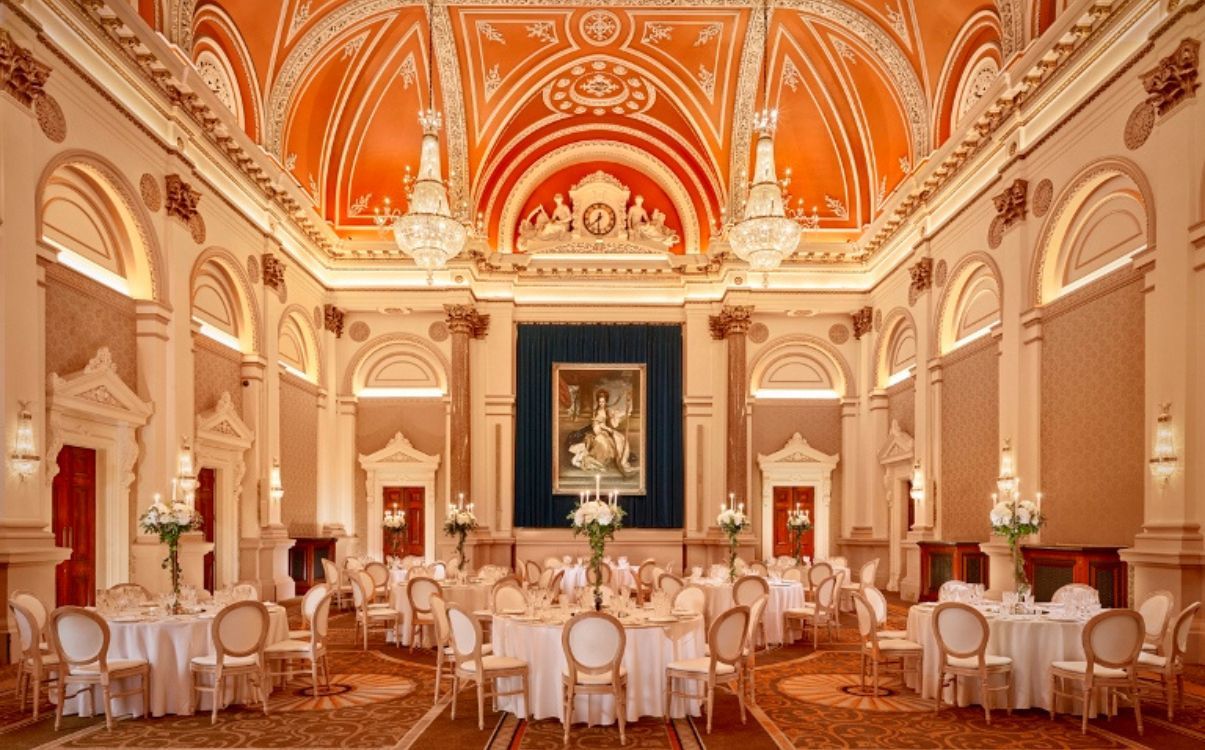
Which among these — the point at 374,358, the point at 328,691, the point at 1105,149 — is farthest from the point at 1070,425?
the point at 374,358

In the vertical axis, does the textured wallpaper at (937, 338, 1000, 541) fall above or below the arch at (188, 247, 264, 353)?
below

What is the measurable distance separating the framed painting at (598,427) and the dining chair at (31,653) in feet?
43.9

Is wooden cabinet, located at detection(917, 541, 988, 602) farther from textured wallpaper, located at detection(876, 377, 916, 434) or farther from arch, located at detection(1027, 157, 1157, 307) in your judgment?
arch, located at detection(1027, 157, 1157, 307)

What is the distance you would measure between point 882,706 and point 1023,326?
631cm

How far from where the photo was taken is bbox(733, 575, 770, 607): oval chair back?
442 inches

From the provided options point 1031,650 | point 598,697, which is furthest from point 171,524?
point 1031,650

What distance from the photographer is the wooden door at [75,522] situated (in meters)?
10.7

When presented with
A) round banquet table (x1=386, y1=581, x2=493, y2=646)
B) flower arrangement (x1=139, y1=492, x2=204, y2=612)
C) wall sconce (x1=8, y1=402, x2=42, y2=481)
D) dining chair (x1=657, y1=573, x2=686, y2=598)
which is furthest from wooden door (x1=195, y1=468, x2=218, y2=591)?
dining chair (x1=657, y1=573, x2=686, y2=598)

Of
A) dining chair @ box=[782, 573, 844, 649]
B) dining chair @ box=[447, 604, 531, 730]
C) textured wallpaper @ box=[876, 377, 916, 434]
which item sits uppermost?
textured wallpaper @ box=[876, 377, 916, 434]

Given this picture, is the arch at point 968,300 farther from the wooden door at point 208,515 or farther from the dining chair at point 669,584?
the wooden door at point 208,515

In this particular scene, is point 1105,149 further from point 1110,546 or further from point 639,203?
point 639,203

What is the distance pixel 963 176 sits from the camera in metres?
14.9

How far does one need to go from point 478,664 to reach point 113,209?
24.8ft

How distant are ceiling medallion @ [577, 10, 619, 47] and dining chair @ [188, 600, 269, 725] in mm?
13201
